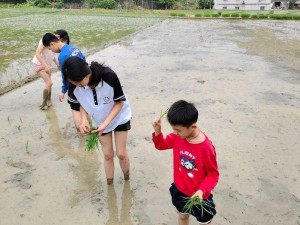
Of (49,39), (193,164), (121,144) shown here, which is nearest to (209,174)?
(193,164)

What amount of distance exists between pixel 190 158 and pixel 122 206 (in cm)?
147

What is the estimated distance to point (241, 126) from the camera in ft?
17.8

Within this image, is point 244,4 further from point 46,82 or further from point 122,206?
point 122,206

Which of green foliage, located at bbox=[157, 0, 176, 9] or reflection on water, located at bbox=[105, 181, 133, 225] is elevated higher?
green foliage, located at bbox=[157, 0, 176, 9]

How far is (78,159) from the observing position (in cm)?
446

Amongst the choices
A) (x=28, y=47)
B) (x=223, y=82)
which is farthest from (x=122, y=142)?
(x=28, y=47)

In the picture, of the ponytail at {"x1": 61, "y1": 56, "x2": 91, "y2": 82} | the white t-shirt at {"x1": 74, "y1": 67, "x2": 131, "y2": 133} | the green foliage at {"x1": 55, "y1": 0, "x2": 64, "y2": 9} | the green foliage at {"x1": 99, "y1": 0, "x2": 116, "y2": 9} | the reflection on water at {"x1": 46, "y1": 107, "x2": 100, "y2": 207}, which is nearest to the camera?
the ponytail at {"x1": 61, "y1": 56, "x2": 91, "y2": 82}

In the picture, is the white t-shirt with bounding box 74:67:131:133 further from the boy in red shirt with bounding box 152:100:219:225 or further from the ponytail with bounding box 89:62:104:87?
the boy in red shirt with bounding box 152:100:219:225

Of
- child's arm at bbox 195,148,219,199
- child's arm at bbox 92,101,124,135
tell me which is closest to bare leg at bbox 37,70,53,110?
child's arm at bbox 92,101,124,135

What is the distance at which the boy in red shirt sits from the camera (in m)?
2.19

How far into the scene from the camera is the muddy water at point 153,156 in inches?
134

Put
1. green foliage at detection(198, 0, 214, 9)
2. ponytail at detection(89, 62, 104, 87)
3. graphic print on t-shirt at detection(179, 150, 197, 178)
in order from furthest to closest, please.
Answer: green foliage at detection(198, 0, 214, 9), ponytail at detection(89, 62, 104, 87), graphic print on t-shirt at detection(179, 150, 197, 178)

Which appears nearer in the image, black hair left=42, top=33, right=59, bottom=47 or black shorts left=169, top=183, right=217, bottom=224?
black shorts left=169, top=183, right=217, bottom=224

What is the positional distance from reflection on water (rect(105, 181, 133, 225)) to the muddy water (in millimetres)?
11
